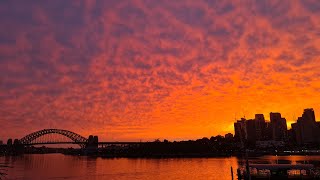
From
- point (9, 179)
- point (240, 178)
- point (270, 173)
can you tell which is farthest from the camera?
point (9, 179)

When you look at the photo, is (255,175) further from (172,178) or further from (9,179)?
(9,179)

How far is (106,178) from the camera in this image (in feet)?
255

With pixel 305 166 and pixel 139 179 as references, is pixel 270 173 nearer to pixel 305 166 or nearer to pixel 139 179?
pixel 305 166

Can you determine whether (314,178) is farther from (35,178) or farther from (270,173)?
(35,178)

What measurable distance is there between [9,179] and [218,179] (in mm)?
50818

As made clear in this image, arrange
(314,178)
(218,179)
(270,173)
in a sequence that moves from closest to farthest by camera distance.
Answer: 1. (314,178)
2. (270,173)
3. (218,179)

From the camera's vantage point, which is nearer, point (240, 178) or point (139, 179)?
point (240, 178)

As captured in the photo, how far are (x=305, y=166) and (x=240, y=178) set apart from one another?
12711 millimetres

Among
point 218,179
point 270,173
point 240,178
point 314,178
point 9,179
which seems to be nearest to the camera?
point 314,178

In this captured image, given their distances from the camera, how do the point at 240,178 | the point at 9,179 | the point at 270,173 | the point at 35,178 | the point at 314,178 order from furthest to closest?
→ 1. the point at 35,178
2. the point at 9,179
3. the point at 240,178
4. the point at 270,173
5. the point at 314,178

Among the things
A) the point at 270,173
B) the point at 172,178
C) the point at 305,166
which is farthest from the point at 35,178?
the point at 305,166

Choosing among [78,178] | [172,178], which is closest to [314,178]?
[172,178]

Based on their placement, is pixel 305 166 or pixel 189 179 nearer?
pixel 305 166

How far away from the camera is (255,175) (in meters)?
56.0
